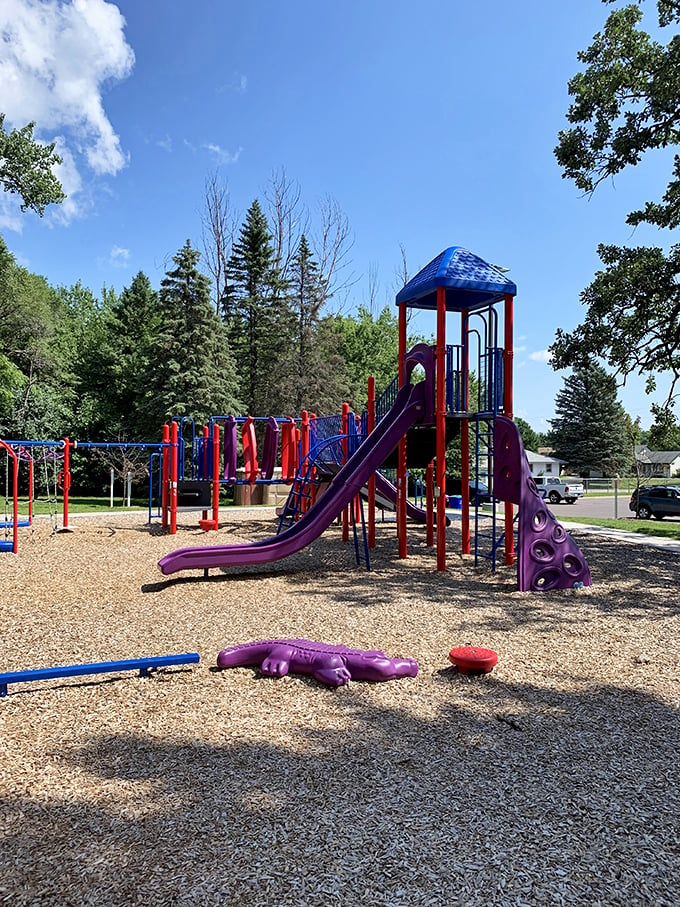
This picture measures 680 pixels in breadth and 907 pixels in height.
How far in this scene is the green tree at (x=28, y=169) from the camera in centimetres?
2227

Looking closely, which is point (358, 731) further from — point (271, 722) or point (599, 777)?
point (599, 777)

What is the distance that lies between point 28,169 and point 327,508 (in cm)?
2039

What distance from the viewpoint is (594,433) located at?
49.0 meters

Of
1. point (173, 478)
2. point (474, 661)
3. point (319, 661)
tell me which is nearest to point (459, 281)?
point (474, 661)

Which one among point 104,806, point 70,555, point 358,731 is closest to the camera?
point 104,806

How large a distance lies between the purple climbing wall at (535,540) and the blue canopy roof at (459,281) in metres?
2.69

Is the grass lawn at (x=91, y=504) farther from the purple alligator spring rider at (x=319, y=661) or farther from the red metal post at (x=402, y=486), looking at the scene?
the purple alligator spring rider at (x=319, y=661)

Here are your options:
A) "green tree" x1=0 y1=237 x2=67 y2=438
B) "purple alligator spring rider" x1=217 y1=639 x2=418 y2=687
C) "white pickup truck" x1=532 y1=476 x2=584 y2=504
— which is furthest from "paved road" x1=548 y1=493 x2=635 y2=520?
"green tree" x1=0 y1=237 x2=67 y2=438

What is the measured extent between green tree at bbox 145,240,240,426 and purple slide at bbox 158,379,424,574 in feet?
63.8

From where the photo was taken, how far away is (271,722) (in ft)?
13.5

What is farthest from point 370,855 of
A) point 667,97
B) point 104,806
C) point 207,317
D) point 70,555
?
point 207,317

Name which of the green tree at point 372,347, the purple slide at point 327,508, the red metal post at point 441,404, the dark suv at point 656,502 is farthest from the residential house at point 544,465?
the red metal post at point 441,404

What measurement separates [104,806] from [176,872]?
2.28 feet

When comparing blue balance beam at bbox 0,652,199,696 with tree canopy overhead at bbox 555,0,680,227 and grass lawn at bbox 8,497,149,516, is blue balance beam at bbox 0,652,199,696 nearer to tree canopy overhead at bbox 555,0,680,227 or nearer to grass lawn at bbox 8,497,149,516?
tree canopy overhead at bbox 555,0,680,227
